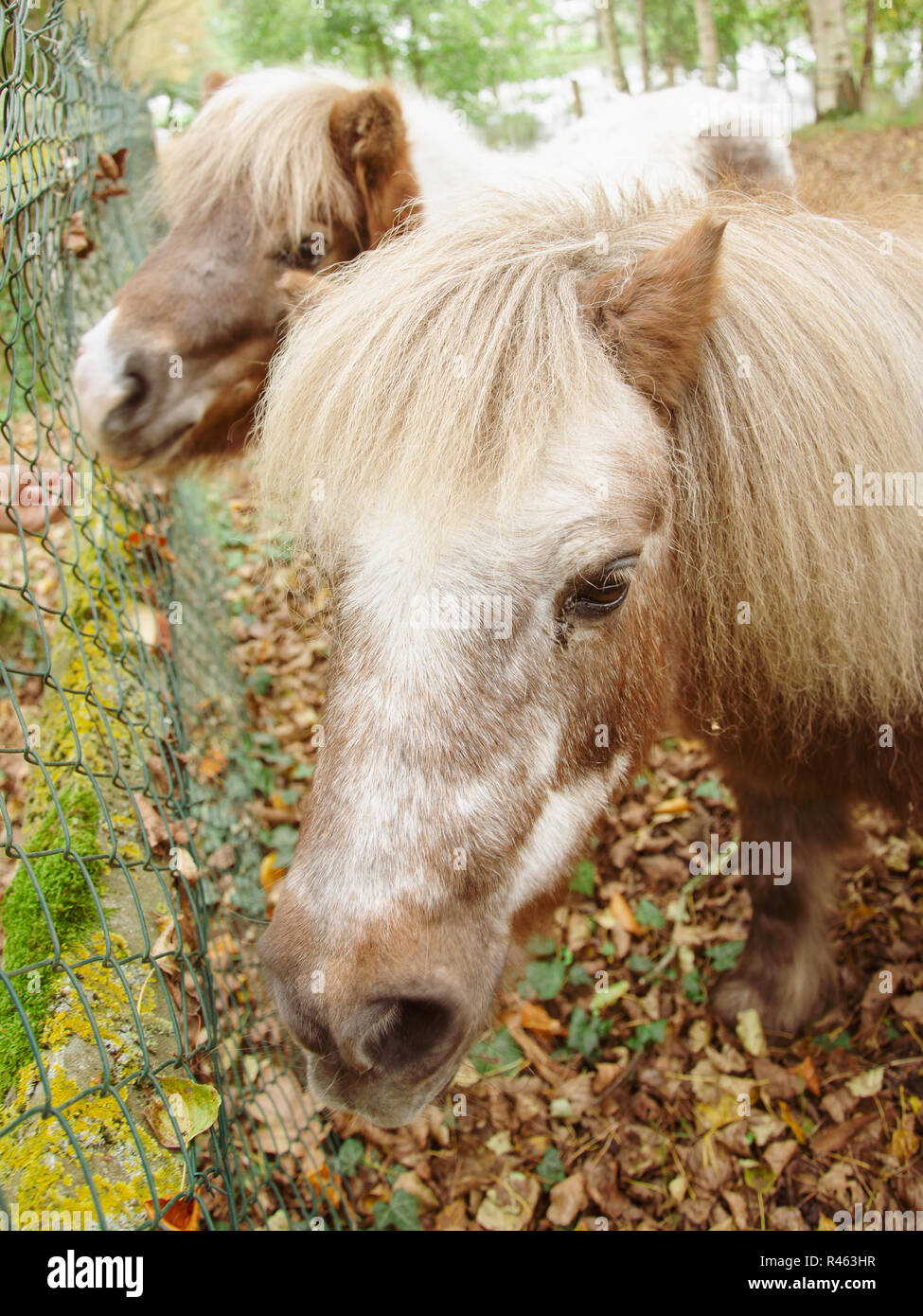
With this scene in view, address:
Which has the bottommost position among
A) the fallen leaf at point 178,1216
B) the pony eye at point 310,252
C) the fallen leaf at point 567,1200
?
the fallen leaf at point 567,1200

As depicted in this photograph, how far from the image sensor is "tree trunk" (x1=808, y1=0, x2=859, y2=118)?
12.0 meters

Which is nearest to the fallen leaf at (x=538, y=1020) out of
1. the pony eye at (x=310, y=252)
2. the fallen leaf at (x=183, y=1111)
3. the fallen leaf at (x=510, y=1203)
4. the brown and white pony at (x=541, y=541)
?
the fallen leaf at (x=510, y=1203)

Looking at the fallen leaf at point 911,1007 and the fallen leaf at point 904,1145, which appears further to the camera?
the fallen leaf at point 911,1007

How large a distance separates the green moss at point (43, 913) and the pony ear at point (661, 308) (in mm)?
1870

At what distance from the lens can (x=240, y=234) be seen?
147 inches

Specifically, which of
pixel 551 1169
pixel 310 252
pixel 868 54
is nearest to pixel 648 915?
pixel 551 1169

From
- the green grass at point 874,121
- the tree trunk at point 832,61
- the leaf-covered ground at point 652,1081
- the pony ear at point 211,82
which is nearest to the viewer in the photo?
the leaf-covered ground at point 652,1081

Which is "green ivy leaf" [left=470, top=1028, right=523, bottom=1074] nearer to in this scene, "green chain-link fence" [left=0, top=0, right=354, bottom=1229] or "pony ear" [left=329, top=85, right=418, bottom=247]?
"green chain-link fence" [left=0, top=0, right=354, bottom=1229]

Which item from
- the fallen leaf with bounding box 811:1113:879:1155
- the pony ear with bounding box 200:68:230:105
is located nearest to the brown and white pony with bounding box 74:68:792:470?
the pony ear with bounding box 200:68:230:105

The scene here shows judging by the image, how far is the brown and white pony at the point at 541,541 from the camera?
64.7 inches

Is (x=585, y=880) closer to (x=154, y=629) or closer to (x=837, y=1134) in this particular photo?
(x=837, y=1134)

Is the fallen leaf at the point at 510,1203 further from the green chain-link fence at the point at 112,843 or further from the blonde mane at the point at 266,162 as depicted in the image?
the blonde mane at the point at 266,162
